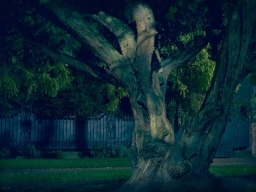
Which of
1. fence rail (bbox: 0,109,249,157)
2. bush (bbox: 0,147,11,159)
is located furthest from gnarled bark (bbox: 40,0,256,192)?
fence rail (bbox: 0,109,249,157)

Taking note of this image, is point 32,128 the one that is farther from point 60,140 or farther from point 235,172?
point 235,172

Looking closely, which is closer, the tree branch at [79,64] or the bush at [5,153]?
the tree branch at [79,64]

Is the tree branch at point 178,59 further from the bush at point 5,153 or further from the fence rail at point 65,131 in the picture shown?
the fence rail at point 65,131

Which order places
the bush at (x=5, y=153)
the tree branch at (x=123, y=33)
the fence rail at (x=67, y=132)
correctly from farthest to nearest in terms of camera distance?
the fence rail at (x=67, y=132) → the bush at (x=5, y=153) → the tree branch at (x=123, y=33)

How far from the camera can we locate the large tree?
9.63 m

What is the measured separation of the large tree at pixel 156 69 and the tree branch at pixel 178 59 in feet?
0.07

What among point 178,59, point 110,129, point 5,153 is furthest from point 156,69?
point 110,129

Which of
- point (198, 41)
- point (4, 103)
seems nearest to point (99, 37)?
point (198, 41)

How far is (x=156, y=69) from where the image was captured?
11.1m

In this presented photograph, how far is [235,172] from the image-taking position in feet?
48.4

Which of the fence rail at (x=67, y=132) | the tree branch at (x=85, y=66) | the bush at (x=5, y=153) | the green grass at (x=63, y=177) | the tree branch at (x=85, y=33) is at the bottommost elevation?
the green grass at (x=63, y=177)

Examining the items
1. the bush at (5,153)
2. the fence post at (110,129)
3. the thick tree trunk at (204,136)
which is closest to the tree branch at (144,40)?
the thick tree trunk at (204,136)

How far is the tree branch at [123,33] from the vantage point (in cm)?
1084

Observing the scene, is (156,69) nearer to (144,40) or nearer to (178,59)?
(178,59)
